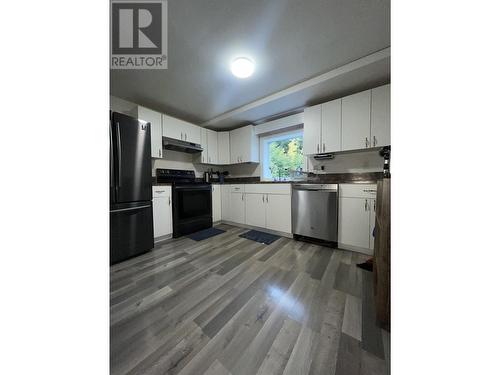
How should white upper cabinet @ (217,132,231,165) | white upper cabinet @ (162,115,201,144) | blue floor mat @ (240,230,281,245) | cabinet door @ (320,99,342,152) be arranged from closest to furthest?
cabinet door @ (320,99,342,152)
blue floor mat @ (240,230,281,245)
white upper cabinet @ (162,115,201,144)
white upper cabinet @ (217,132,231,165)

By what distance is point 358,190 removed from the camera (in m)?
2.01

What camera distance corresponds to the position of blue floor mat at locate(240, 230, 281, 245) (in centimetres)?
245

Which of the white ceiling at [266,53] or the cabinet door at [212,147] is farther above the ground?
the white ceiling at [266,53]

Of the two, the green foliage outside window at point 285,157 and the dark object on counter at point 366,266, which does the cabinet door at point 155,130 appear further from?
the dark object on counter at point 366,266

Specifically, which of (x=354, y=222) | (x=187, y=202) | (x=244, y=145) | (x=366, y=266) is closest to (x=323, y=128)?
(x=354, y=222)

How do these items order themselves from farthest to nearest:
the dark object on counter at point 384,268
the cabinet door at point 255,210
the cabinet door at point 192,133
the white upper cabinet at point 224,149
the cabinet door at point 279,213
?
the white upper cabinet at point 224,149, the cabinet door at point 192,133, the cabinet door at point 255,210, the cabinet door at point 279,213, the dark object on counter at point 384,268

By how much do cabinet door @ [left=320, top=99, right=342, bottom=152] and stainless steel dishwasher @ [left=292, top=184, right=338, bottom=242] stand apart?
61cm

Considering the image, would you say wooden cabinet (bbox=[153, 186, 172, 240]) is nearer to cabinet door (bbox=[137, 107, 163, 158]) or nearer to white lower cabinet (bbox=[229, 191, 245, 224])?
cabinet door (bbox=[137, 107, 163, 158])

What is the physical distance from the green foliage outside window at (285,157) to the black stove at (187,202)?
1.38 m

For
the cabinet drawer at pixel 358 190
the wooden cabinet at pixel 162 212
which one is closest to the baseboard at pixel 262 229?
the cabinet drawer at pixel 358 190

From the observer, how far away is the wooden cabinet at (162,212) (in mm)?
2367

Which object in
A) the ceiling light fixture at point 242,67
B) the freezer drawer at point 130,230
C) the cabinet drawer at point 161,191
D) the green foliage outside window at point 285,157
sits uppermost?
the ceiling light fixture at point 242,67

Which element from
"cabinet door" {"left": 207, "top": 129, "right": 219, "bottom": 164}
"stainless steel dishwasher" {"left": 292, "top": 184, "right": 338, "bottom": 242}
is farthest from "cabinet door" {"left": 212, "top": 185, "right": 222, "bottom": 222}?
"stainless steel dishwasher" {"left": 292, "top": 184, "right": 338, "bottom": 242}
